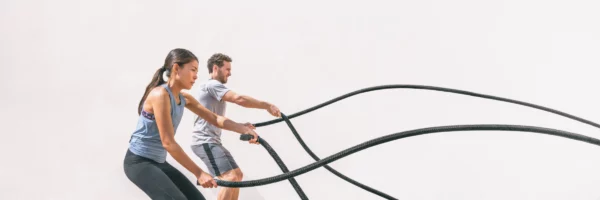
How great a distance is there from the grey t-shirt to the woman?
2.25ft

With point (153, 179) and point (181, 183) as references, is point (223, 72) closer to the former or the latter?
point (181, 183)

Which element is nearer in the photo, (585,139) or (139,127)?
(585,139)

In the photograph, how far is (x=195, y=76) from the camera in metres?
2.04

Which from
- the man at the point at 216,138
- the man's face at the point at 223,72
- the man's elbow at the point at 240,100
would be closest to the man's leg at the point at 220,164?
the man at the point at 216,138

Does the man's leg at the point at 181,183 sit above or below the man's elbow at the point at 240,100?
below

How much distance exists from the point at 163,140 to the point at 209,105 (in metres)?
1.04

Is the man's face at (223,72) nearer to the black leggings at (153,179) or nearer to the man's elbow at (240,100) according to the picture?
the man's elbow at (240,100)

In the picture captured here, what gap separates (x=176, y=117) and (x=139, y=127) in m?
0.14

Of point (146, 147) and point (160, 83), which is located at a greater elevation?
point (160, 83)

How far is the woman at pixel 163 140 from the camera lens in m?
1.83

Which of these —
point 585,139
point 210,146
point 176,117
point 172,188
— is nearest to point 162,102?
point 176,117

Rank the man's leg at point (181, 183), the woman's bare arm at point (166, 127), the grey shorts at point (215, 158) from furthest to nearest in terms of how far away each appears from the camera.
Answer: the grey shorts at point (215, 158)
the man's leg at point (181, 183)
the woman's bare arm at point (166, 127)

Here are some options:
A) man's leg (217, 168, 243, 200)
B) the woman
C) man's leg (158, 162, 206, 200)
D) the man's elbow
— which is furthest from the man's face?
man's leg (158, 162, 206, 200)

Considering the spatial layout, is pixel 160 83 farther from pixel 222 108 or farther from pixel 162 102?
pixel 222 108
